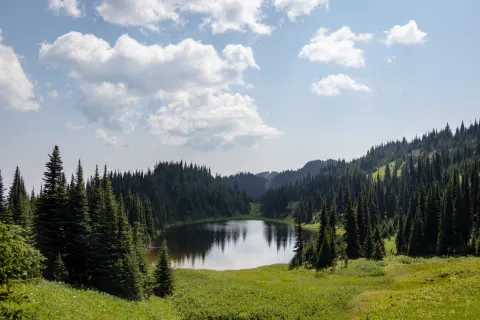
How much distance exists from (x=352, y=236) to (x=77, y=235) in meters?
60.9

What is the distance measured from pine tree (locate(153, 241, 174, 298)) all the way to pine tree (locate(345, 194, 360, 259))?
47.4 metres

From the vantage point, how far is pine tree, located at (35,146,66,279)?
4225cm

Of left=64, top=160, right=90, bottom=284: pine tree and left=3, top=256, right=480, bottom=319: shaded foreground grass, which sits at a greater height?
left=64, top=160, right=90, bottom=284: pine tree

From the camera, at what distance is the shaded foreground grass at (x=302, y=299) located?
87.1 ft

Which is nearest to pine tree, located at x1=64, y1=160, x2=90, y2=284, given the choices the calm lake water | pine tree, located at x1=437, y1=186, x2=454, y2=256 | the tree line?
the tree line

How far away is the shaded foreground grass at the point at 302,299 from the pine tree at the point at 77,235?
A: 10883mm

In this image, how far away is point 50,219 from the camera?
44.0 meters

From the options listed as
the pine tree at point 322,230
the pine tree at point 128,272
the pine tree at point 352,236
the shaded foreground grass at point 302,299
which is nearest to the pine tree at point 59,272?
the pine tree at point 128,272

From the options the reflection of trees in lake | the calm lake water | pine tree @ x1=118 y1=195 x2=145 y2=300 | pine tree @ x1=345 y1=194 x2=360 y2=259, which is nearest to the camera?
pine tree @ x1=118 y1=195 x2=145 y2=300

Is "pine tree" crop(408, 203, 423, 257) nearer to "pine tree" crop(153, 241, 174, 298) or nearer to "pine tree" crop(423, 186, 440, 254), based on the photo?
"pine tree" crop(423, 186, 440, 254)

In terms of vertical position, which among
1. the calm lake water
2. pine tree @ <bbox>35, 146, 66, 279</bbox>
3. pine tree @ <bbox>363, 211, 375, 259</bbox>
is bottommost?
the calm lake water

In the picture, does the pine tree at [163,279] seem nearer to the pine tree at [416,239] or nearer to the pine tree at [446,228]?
the pine tree at [446,228]

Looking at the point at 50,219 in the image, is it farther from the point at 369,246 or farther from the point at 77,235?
the point at 369,246

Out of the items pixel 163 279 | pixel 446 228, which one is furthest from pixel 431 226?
pixel 163 279
